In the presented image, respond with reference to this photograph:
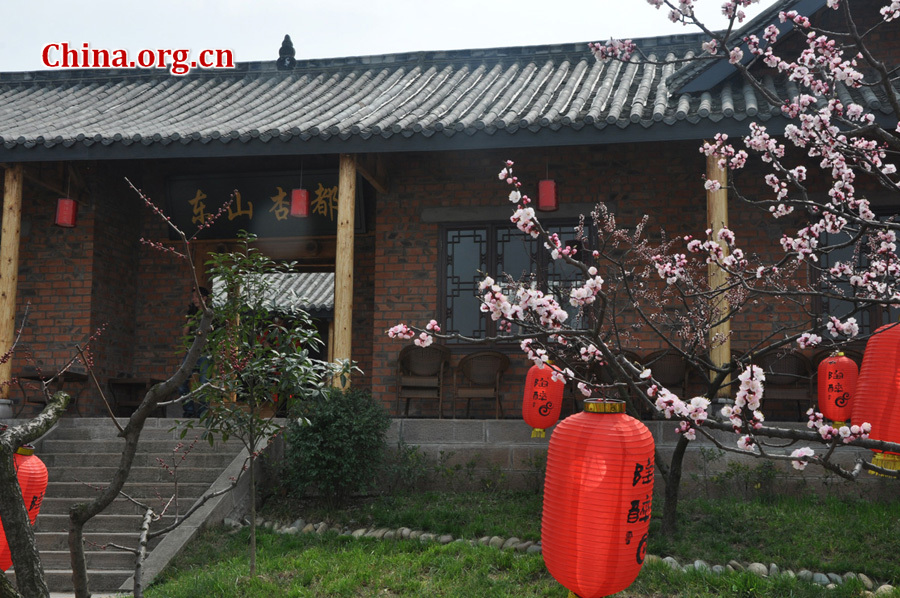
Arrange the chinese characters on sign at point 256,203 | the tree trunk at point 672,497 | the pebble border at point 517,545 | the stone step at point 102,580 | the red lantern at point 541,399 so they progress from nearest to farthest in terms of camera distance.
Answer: the pebble border at point 517,545 < the tree trunk at point 672,497 < the stone step at point 102,580 < the red lantern at point 541,399 < the chinese characters on sign at point 256,203

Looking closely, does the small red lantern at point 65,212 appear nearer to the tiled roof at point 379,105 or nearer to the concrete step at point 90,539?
the tiled roof at point 379,105

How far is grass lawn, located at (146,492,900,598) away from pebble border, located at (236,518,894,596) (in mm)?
71

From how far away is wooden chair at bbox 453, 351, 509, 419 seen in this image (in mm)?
8133

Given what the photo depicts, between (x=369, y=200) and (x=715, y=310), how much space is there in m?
4.85

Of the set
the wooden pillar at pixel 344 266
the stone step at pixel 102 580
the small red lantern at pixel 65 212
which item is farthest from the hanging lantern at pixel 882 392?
the small red lantern at pixel 65 212

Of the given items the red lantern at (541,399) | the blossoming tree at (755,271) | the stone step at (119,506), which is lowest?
the stone step at (119,506)

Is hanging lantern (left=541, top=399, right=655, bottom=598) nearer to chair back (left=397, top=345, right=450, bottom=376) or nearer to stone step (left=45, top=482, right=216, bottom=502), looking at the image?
stone step (left=45, top=482, right=216, bottom=502)

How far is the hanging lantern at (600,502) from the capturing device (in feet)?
11.5

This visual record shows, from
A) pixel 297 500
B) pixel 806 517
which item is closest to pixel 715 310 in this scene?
pixel 806 517

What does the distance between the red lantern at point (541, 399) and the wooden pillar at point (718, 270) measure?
4.61ft

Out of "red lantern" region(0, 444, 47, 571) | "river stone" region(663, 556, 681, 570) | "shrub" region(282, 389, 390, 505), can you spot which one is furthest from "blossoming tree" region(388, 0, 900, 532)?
"red lantern" region(0, 444, 47, 571)

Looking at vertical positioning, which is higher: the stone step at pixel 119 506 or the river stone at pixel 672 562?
the river stone at pixel 672 562

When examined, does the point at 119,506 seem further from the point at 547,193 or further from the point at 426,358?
the point at 547,193

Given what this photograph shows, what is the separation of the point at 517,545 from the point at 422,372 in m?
3.04
